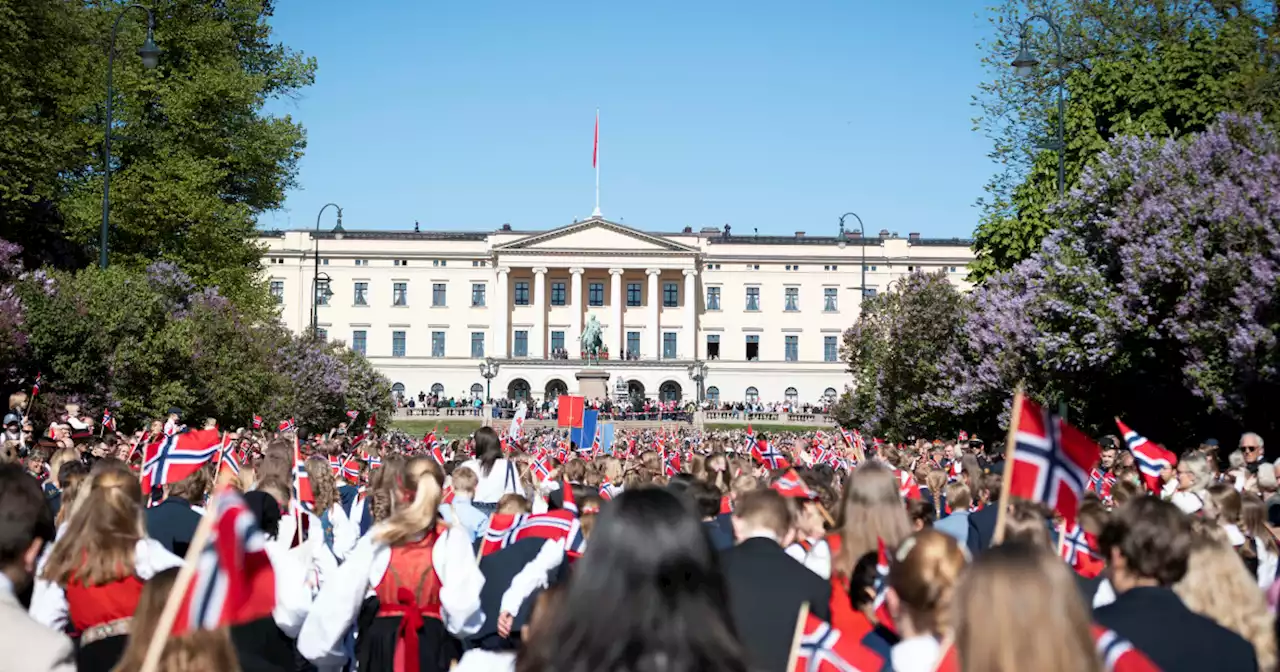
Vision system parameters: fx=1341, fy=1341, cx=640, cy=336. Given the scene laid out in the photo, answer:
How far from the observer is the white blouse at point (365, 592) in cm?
607

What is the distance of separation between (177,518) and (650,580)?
5.07m

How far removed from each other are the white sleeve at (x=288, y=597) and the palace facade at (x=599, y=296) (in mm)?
91795

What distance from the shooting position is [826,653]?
451 centimetres

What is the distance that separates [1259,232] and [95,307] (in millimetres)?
22202

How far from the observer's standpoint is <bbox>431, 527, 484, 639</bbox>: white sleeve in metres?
6.35

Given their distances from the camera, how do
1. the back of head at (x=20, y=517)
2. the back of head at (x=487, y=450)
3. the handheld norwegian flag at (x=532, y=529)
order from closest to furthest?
the back of head at (x=20, y=517), the handheld norwegian flag at (x=532, y=529), the back of head at (x=487, y=450)

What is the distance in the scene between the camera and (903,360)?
40500 millimetres

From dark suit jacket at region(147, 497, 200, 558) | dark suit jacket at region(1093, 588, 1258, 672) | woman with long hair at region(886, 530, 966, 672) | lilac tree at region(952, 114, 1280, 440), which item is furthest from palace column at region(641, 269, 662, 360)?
woman with long hair at region(886, 530, 966, 672)

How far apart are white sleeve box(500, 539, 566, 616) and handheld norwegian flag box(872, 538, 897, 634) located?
2.31m

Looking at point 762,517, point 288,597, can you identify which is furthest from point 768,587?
point 288,597

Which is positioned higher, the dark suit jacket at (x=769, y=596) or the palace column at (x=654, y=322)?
the palace column at (x=654, y=322)

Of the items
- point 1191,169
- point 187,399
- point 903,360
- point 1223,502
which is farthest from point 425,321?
point 1223,502

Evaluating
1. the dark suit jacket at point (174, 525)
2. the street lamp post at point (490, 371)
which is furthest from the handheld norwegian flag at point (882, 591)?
the street lamp post at point (490, 371)

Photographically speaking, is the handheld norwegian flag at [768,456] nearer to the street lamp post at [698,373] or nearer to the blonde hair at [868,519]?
the blonde hair at [868,519]
